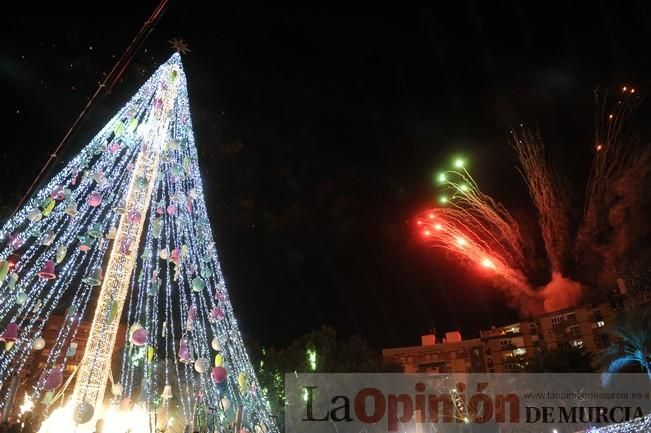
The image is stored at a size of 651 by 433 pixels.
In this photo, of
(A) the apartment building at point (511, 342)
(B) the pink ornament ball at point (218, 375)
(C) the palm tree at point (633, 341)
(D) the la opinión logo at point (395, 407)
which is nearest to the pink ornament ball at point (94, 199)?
(B) the pink ornament ball at point (218, 375)

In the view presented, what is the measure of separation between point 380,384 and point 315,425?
4.36 metres

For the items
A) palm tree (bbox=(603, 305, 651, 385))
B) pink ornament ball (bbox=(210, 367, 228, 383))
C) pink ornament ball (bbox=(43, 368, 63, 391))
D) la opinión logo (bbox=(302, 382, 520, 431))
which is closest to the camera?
pink ornament ball (bbox=(43, 368, 63, 391))

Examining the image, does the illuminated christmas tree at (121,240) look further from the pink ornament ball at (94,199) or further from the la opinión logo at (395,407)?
the la opinión logo at (395,407)

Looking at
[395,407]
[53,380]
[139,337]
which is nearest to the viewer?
[53,380]

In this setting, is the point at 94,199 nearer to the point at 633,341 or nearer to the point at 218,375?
the point at 218,375

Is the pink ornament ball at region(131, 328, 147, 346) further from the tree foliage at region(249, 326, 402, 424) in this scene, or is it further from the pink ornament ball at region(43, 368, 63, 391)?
the tree foliage at region(249, 326, 402, 424)

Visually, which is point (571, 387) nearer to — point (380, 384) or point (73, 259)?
point (380, 384)

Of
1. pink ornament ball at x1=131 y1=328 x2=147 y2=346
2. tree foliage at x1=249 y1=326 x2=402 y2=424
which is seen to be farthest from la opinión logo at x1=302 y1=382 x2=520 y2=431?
pink ornament ball at x1=131 y1=328 x2=147 y2=346

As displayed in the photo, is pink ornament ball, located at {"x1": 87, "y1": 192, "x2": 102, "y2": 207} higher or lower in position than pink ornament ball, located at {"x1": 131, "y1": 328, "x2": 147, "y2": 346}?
higher

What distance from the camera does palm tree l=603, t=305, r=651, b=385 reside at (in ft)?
67.6

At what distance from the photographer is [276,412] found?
2461 cm

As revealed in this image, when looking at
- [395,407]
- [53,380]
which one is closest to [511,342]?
[395,407]

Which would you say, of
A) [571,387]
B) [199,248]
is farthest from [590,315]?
→ [199,248]

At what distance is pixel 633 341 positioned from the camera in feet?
68.6
